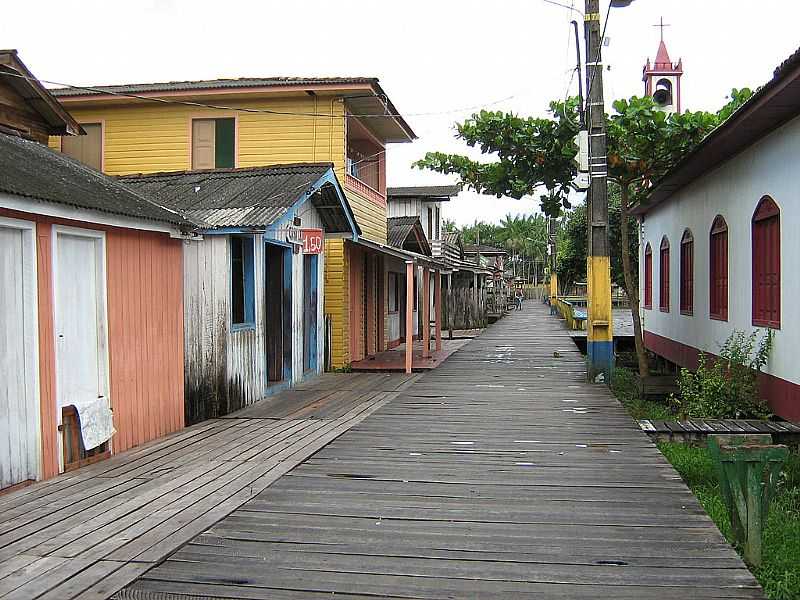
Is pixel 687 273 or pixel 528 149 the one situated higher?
pixel 528 149

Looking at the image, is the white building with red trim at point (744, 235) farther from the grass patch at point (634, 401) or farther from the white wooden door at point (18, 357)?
the white wooden door at point (18, 357)

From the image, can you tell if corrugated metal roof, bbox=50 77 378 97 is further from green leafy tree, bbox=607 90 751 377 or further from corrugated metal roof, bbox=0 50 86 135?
green leafy tree, bbox=607 90 751 377

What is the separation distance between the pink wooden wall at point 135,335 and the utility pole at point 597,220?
281 inches

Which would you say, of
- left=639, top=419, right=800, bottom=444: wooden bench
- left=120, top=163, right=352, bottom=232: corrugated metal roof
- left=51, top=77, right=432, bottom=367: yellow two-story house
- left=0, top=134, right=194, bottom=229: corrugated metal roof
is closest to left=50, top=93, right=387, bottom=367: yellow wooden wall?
left=51, top=77, right=432, bottom=367: yellow two-story house

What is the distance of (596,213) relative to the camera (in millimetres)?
14055

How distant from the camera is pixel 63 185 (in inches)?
311

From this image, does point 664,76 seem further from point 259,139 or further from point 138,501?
point 138,501

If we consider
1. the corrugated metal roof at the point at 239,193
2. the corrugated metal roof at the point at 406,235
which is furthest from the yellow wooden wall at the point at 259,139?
the corrugated metal roof at the point at 406,235

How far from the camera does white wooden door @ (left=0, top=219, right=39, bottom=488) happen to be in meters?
6.79

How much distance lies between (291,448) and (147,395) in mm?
1751

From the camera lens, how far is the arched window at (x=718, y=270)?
42.8 feet

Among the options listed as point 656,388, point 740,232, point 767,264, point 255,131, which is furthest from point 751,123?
point 255,131

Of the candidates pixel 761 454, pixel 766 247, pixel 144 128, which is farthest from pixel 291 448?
pixel 144 128

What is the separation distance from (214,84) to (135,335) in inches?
390
